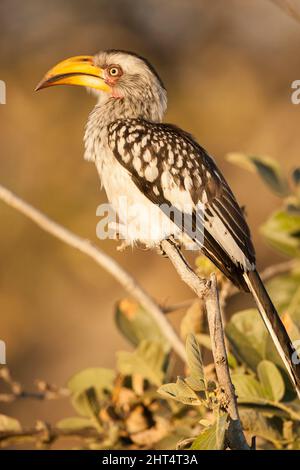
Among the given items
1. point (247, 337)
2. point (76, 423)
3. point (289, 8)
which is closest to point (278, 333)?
point (247, 337)

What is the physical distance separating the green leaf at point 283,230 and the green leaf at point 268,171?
83 mm

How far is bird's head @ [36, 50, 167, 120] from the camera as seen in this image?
11.5 feet

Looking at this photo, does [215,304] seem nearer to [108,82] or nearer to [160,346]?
[160,346]

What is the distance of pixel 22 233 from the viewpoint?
20.3 feet

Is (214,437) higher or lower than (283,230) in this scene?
lower

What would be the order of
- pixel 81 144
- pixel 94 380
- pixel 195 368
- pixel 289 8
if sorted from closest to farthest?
pixel 195 368 < pixel 289 8 < pixel 94 380 < pixel 81 144

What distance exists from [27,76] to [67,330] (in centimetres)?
196

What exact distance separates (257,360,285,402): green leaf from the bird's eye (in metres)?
1.61

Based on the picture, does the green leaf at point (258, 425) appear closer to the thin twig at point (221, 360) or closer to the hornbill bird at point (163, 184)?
the hornbill bird at point (163, 184)

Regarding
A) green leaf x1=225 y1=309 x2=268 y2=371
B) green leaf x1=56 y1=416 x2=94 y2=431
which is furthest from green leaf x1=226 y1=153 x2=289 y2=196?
green leaf x1=56 y1=416 x2=94 y2=431

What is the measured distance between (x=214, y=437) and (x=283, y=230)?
4.47 feet

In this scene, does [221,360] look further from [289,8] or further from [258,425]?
[289,8]

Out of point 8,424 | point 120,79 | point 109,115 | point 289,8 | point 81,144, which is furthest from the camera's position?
point 81,144

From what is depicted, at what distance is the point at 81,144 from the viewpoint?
641cm
